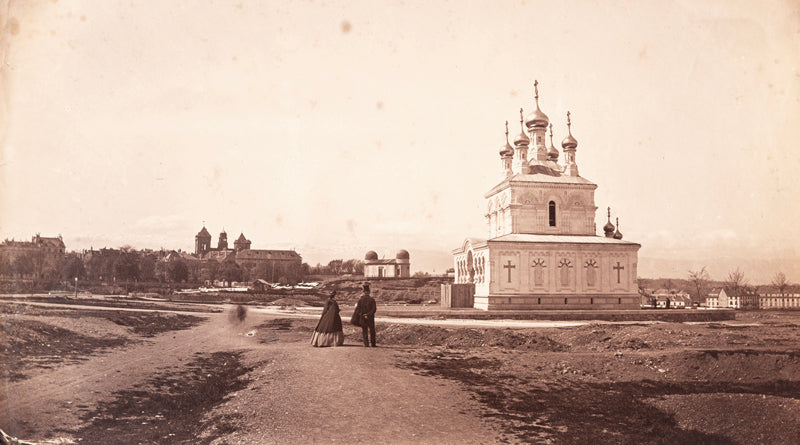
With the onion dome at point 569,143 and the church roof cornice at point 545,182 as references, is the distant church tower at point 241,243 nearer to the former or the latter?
the church roof cornice at point 545,182

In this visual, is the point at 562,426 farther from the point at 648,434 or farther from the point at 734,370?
the point at 734,370

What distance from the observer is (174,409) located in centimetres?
816

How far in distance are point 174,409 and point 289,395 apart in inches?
82.1

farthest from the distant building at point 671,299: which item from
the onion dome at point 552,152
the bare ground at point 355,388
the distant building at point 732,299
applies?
the onion dome at point 552,152

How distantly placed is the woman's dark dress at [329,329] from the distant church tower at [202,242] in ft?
10.9

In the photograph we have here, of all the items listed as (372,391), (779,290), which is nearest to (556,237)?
(779,290)

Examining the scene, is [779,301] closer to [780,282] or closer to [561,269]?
Answer: [780,282]

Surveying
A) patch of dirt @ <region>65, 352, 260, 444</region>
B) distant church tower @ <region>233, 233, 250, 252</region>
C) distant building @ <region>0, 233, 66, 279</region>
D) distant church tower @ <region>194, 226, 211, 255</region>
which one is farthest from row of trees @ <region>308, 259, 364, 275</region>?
distant building @ <region>0, 233, 66, 279</region>

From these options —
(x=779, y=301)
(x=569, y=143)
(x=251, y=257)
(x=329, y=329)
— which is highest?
(x=569, y=143)

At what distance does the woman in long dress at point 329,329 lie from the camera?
9961 millimetres

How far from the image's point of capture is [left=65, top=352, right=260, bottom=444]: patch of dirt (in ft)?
24.5

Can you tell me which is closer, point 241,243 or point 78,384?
point 78,384

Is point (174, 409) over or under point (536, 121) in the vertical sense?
under

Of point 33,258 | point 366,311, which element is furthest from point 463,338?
point 33,258
